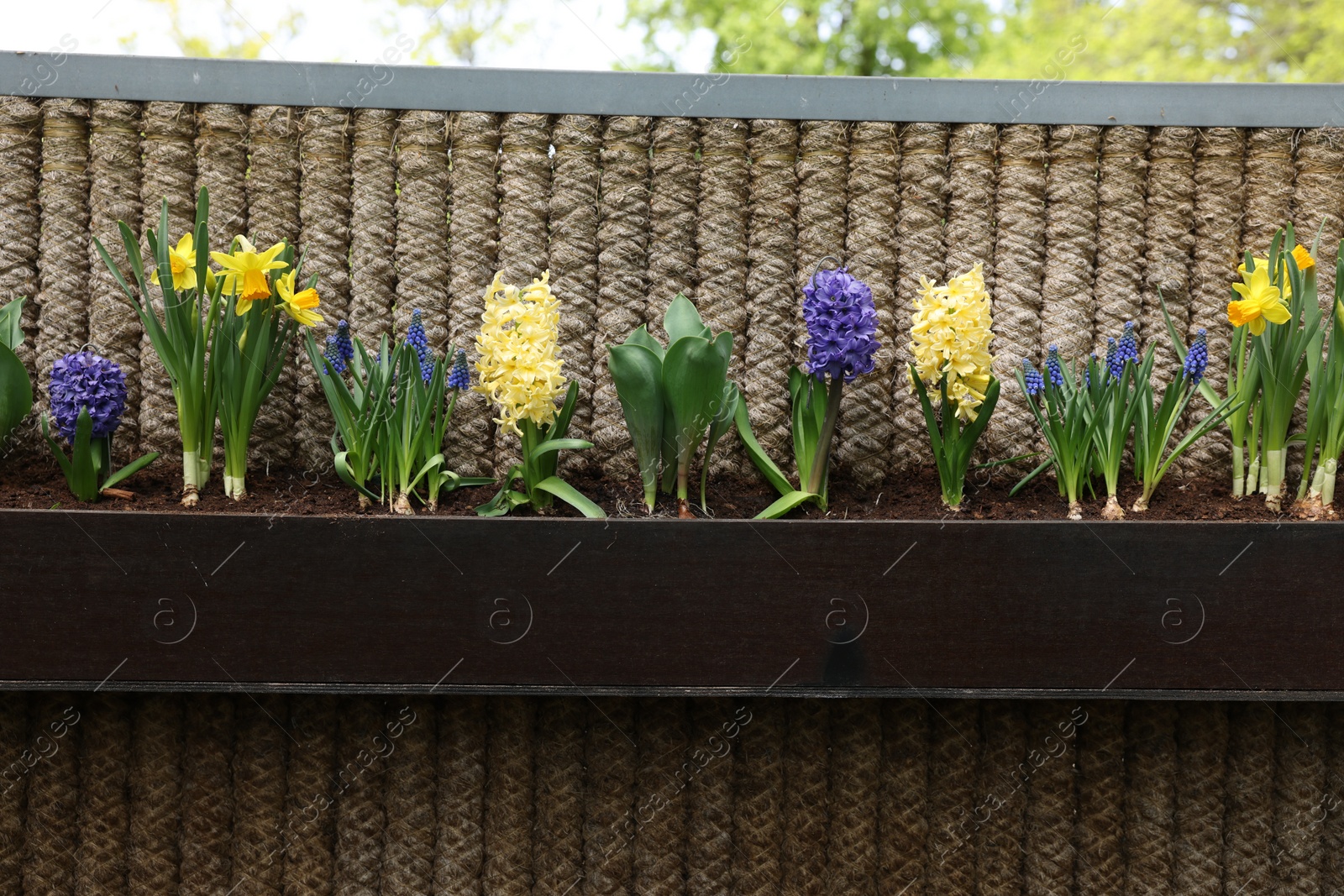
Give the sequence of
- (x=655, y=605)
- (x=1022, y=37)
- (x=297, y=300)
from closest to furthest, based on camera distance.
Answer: (x=655, y=605) < (x=297, y=300) < (x=1022, y=37)

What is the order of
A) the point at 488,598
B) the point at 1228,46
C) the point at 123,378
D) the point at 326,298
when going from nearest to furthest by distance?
1. the point at 488,598
2. the point at 123,378
3. the point at 326,298
4. the point at 1228,46

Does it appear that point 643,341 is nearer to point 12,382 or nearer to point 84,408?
point 84,408

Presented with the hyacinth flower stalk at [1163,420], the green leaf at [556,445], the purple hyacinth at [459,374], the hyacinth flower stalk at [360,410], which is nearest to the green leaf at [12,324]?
the hyacinth flower stalk at [360,410]

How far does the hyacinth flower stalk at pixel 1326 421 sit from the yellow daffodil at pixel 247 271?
1.09 metres

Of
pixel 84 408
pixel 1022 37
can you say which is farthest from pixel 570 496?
pixel 1022 37

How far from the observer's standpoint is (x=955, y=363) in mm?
905

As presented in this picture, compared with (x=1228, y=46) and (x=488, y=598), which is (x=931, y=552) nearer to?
(x=488, y=598)

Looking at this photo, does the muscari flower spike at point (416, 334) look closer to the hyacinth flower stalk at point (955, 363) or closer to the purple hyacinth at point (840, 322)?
the purple hyacinth at point (840, 322)

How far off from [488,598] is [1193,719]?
A: 0.78m

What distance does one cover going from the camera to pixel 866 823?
38.4 inches

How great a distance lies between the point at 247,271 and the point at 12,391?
30 centimetres

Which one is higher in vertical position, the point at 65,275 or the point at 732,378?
the point at 65,275

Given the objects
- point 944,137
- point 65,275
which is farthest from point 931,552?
point 65,275

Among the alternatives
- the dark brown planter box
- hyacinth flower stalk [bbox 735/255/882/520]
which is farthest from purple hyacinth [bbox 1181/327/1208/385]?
hyacinth flower stalk [bbox 735/255/882/520]
